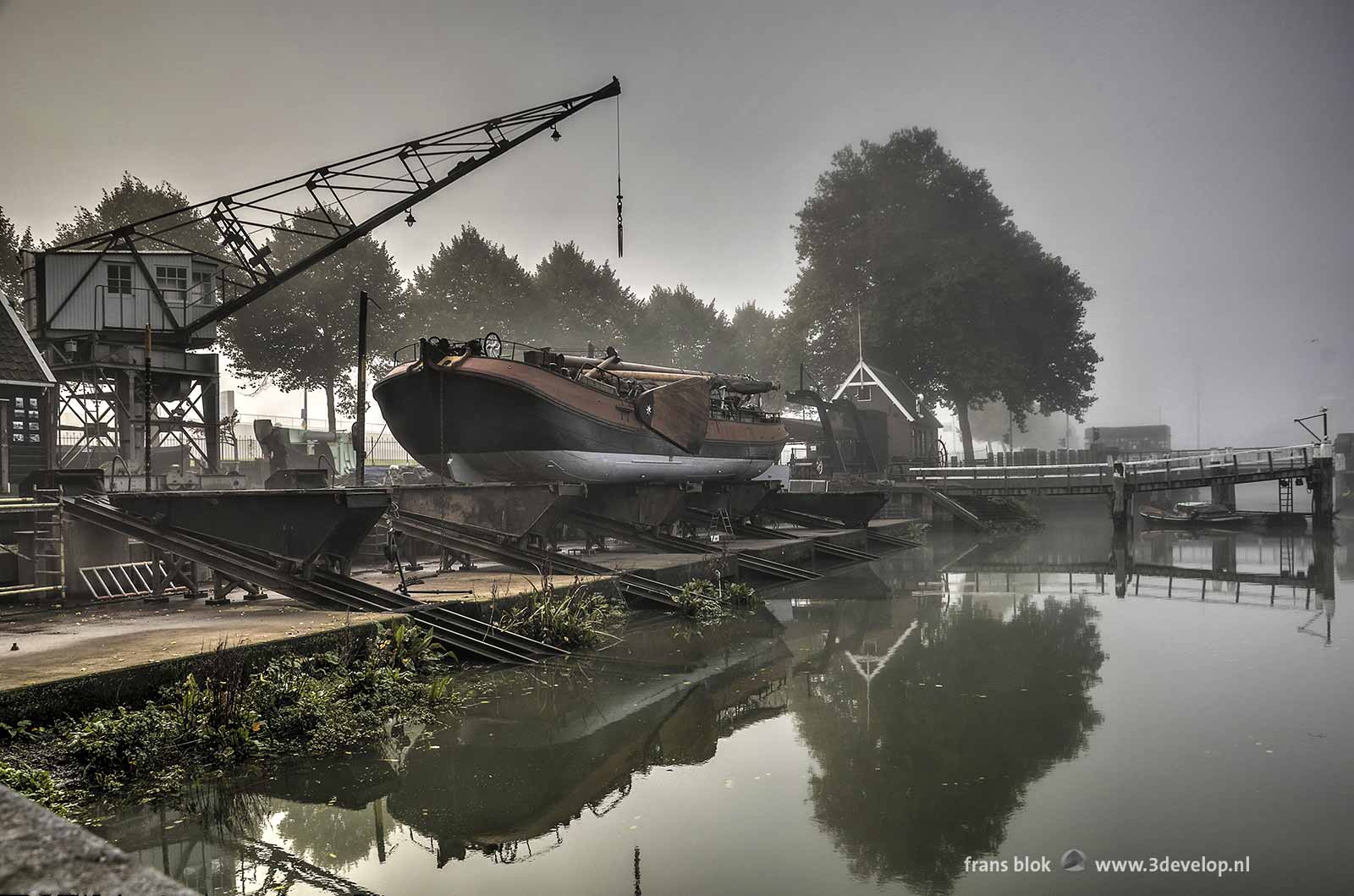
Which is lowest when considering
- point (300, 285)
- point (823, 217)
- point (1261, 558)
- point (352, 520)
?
point (1261, 558)

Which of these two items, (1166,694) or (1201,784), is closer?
(1201,784)

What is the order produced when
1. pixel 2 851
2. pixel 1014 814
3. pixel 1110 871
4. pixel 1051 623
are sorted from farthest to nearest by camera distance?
pixel 1051 623
pixel 1014 814
pixel 1110 871
pixel 2 851

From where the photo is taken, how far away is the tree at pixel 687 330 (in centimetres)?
5856

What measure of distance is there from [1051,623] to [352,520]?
9.12 meters

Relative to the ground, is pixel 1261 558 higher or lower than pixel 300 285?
lower

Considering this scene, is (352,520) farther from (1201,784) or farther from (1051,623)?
(1051,623)

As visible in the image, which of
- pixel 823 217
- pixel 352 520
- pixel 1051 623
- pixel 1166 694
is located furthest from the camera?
pixel 823 217

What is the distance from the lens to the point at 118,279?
840 inches

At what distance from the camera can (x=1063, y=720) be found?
710 centimetres

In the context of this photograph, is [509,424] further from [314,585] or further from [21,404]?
[21,404]

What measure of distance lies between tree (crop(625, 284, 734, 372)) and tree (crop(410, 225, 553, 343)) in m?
11.0

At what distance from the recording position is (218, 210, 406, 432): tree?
122 feet

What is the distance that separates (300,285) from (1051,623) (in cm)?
3484

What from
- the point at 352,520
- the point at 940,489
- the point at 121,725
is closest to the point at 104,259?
the point at 352,520
